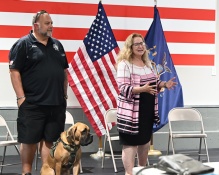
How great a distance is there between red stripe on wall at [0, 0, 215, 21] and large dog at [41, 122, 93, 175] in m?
3.08

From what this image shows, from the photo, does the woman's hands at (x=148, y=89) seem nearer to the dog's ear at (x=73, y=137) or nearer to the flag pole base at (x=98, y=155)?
the dog's ear at (x=73, y=137)

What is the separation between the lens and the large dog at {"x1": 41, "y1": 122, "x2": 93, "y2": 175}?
3.77 metres

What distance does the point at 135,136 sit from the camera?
13.4ft

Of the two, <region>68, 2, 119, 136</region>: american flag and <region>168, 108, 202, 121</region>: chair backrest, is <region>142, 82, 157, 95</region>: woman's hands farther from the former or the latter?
<region>68, 2, 119, 136</region>: american flag

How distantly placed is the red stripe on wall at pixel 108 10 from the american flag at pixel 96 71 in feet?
1.26

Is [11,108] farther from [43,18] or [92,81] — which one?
[43,18]

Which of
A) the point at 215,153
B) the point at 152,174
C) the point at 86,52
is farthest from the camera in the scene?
the point at 215,153

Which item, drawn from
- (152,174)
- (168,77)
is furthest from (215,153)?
(152,174)

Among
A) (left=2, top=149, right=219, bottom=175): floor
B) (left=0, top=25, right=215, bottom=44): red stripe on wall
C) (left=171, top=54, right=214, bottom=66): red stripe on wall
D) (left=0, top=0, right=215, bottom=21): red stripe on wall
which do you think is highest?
(left=0, top=0, right=215, bottom=21): red stripe on wall

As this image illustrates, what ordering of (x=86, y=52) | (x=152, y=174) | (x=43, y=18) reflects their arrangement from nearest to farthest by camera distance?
(x=152, y=174) < (x=43, y=18) < (x=86, y=52)

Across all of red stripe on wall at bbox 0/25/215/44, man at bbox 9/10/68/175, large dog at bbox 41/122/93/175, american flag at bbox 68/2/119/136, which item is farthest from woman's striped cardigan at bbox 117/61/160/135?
red stripe on wall at bbox 0/25/215/44

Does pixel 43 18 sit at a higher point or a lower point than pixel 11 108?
higher

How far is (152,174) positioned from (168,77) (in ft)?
15.6

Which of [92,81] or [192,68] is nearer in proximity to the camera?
[92,81]
